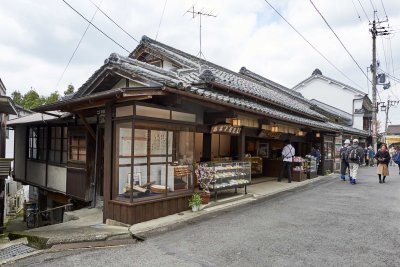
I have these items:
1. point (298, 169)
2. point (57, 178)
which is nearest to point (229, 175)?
point (298, 169)

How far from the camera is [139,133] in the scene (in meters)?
7.95

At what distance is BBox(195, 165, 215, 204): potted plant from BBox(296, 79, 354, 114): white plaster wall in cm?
2795

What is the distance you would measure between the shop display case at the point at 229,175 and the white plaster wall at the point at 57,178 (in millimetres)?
6243

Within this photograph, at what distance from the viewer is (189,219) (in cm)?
806

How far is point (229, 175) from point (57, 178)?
7.28m

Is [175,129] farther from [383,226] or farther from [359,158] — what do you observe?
[359,158]

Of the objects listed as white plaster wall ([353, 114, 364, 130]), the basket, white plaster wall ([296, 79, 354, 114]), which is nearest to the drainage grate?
the basket

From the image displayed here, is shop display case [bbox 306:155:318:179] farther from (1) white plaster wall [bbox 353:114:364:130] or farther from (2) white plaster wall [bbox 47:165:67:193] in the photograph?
(1) white plaster wall [bbox 353:114:364:130]

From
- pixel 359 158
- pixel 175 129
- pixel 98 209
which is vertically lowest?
pixel 98 209

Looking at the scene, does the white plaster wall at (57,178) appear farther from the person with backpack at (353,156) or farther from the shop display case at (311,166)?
the person with backpack at (353,156)

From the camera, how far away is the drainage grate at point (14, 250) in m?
6.02

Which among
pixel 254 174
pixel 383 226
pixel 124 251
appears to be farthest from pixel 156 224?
pixel 254 174

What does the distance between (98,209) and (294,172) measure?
10.0 meters

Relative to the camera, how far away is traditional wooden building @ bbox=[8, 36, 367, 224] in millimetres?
7754
